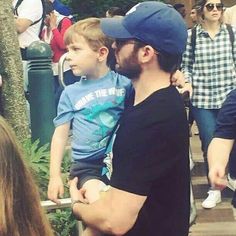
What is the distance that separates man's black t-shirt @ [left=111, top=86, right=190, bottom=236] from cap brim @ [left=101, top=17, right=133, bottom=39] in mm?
292

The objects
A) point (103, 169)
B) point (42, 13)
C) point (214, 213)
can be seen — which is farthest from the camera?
point (42, 13)

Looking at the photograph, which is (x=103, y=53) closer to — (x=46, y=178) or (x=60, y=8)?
(x=46, y=178)

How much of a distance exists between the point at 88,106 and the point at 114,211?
107 cm

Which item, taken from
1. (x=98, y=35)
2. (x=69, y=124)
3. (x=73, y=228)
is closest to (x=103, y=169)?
(x=69, y=124)

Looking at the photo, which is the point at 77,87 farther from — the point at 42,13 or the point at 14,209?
the point at 42,13

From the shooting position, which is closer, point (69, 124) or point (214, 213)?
point (69, 124)

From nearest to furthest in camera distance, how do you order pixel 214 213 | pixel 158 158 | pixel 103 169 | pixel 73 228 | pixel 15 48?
1. pixel 158 158
2. pixel 103 169
3. pixel 73 228
4. pixel 15 48
5. pixel 214 213

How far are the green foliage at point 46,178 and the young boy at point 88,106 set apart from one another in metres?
0.84

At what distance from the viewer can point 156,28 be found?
3.27 meters

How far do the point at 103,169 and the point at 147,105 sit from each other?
0.95 meters

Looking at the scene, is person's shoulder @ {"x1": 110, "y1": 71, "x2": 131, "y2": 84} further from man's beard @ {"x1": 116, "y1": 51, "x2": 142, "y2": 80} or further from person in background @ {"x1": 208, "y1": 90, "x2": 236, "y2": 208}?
man's beard @ {"x1": 116, "y1": 51, "x2": 142, "y2": 80}

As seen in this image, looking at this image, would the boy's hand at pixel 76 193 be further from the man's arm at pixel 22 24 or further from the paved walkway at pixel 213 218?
the man's arm at pixel 22 24

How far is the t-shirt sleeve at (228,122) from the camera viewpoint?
154 inches

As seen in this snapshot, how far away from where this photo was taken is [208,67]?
761cm
